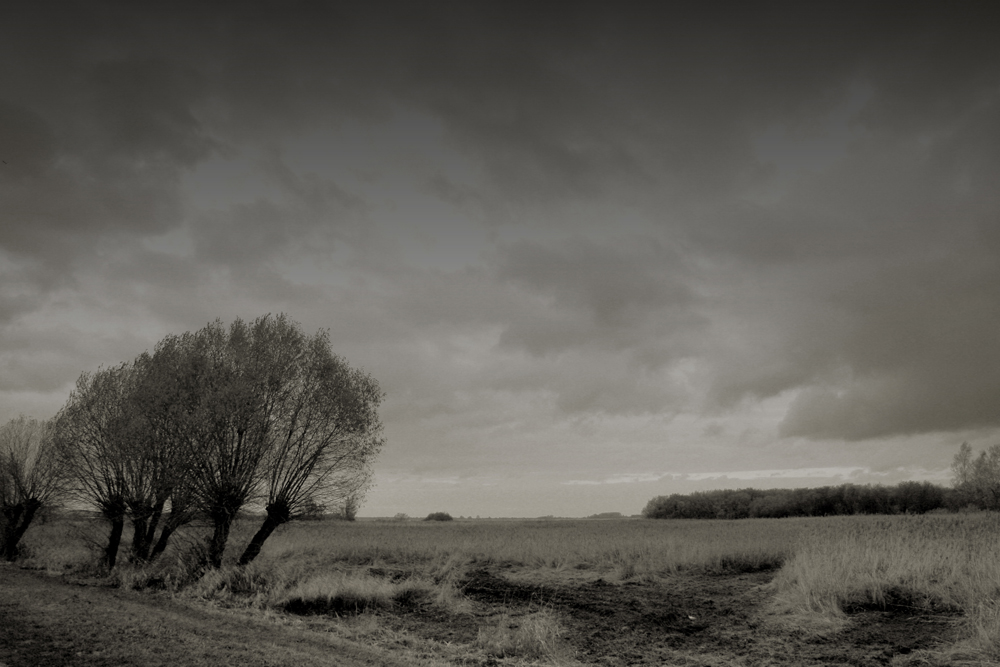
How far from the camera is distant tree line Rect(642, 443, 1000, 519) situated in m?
70.1

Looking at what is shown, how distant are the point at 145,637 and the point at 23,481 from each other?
2926cm

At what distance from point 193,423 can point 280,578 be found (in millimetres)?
Result: 7240

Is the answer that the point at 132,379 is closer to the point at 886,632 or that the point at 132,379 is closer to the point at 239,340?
the point at 239,340

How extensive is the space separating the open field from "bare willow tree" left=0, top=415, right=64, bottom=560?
11.8 meters

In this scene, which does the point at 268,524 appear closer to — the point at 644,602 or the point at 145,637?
the point at 145,637

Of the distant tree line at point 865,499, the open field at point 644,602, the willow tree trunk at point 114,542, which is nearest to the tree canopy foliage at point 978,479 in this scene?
the distant tree line at point 865,499

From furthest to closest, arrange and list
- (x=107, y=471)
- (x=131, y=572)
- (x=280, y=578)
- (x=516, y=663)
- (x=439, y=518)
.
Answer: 1. (x=439, y=518)
2. (x=107, y=471)
3. (x=131, y=572)
4. (x=280, y=578)
5. (x=516, y=663)

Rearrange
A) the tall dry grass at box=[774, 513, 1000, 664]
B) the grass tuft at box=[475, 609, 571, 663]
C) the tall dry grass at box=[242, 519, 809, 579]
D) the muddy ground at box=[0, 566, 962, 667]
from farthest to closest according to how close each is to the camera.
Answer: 1. the tall dry grass at box=[242, 519, 809, 579]
2. the tall dry grass at box=[774, 513, 1000, 664]
3. the grass tuft at box=[475, 609, 571, 663]
4. the muddy ground at box=[0, 566, 962, 667]

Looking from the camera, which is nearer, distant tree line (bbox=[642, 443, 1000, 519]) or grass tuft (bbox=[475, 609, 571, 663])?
grass tuft (bbox=[475, 609, 571, 663])

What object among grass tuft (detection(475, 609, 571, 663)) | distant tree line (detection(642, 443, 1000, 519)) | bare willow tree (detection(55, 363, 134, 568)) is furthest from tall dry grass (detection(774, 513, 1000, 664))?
distant tree line (detection(642, 443, 1000, 519))

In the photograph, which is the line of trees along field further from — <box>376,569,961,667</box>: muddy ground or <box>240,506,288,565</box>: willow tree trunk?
<box>376,569,961,667</box>: muddy ground

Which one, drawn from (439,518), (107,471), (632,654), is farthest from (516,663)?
(439,518)

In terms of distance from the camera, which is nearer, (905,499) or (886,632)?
(886,632)

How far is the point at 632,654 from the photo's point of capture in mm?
11641
